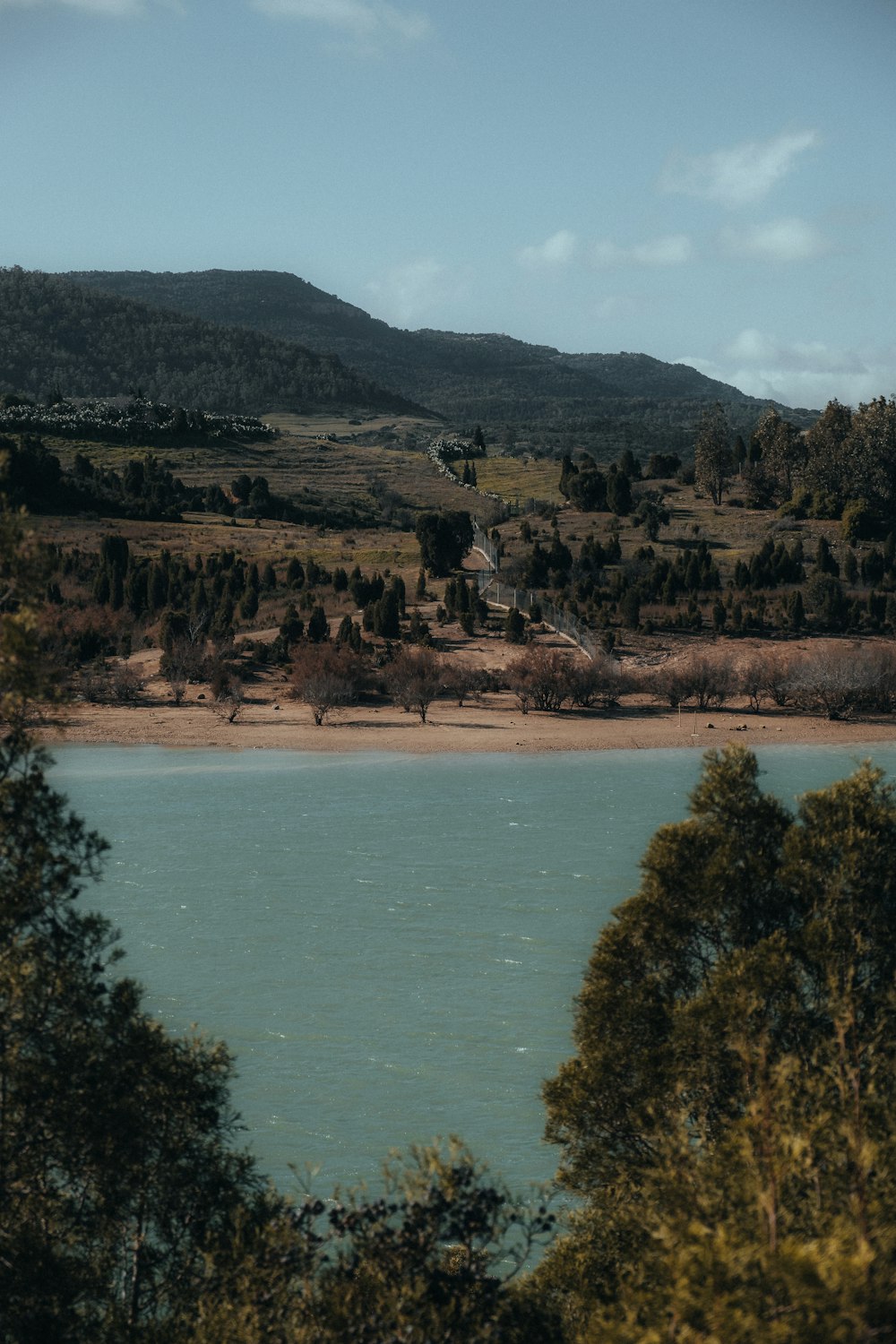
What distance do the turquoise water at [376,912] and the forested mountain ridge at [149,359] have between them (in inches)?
4679

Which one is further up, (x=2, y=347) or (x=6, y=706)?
(x=2, y=347)

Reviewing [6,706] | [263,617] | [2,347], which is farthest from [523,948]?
[2,347]

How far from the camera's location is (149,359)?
17125cm

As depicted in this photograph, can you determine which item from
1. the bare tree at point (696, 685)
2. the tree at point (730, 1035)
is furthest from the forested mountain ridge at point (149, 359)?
the tree at point (730, 1035)

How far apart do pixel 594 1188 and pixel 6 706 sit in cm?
690

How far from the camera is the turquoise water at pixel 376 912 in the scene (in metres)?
19.2

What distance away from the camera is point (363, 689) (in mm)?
53969

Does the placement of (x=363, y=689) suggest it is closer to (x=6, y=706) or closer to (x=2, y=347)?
(x=6, y=706)

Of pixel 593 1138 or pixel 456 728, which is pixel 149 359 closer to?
pixel 456 728

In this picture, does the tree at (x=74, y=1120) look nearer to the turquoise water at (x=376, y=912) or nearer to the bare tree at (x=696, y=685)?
the turquoise water at (x=376, y=912)

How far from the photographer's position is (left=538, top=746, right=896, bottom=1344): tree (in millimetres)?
8977

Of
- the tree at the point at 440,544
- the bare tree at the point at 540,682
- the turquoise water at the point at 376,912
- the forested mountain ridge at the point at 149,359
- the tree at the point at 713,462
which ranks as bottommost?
the turquoise water at the point at 376,912

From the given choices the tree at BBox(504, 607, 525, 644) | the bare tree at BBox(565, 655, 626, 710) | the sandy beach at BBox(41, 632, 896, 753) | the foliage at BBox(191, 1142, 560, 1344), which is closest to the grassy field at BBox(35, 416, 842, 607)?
the tree at BBox(504, 607, 525, 644)

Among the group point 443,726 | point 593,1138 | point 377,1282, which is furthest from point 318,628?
point 377,1282
